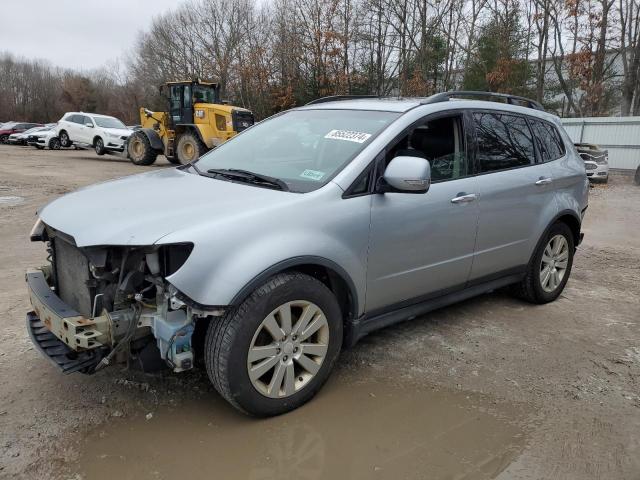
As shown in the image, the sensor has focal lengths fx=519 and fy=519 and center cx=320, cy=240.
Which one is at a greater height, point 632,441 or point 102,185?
point 102,185

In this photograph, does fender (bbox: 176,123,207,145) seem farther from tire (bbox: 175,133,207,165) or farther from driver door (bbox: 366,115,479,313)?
driver door (bbox: 366,115,479,313)

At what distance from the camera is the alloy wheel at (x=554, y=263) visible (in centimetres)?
479

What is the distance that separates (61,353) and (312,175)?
1.74m

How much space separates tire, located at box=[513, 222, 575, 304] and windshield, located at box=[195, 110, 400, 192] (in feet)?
6.89

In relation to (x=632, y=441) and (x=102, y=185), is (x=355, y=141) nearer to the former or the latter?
(x=102, y=185)

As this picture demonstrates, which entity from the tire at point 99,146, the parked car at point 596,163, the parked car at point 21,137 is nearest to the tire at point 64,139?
the tire at point 99,146

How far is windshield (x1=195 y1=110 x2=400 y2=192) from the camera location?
3254 mm

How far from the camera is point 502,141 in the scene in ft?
14.0

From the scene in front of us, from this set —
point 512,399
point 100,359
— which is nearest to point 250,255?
point 100,359

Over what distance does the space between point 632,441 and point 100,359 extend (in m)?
2.87

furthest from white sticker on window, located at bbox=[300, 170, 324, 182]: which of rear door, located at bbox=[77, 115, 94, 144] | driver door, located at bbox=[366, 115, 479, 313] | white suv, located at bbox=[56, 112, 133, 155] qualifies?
rear door, located at bbox=[77, 115, 94, 144]

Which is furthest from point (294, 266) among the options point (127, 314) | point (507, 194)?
point (507, 194)

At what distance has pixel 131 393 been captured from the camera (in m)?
3.12

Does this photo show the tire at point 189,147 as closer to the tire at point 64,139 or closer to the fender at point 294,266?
the tire at point 64,139
